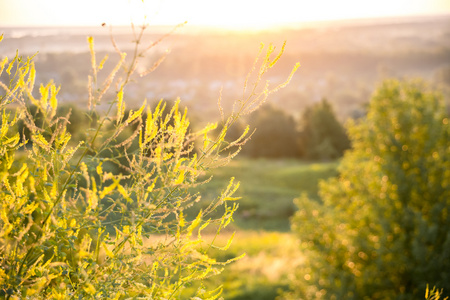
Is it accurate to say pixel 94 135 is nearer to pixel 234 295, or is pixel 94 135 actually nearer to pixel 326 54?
pixel 234 295

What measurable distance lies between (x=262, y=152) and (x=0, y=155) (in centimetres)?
7053

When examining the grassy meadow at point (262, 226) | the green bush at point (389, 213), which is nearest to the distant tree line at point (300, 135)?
the grassy meadow at point (262, 226)

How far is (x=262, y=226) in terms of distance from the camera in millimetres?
43375

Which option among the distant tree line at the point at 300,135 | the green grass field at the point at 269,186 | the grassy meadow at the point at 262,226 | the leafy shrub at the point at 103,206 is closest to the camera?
the leafy shrub at the point at 103,206

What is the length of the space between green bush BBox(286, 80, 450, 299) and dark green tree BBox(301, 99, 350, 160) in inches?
2068

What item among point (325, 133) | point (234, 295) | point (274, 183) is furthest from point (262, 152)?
point (234, 295)

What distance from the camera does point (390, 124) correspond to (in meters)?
15.3

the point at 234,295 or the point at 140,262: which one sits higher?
the point at 140,262

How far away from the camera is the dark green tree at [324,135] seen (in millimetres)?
68375

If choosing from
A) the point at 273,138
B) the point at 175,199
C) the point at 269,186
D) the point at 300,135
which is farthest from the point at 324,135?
the point at 175,199

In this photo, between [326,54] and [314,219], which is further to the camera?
[326,54]

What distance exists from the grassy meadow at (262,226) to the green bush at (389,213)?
384 centimetres

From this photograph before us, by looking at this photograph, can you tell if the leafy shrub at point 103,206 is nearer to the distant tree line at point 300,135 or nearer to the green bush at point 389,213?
the green bush at point 389,213

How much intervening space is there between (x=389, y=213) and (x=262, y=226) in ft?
98.4
